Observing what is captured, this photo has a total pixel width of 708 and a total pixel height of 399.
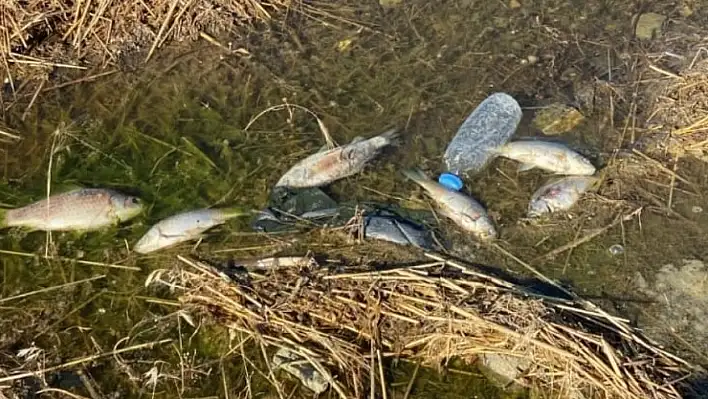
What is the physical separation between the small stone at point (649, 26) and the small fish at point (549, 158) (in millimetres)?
1427

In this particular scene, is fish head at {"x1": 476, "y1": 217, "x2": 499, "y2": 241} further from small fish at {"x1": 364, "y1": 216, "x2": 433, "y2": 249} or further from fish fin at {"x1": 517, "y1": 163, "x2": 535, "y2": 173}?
fish fin at {"x1": 517, "y1": 163, "x2": 535, "y2": 173}

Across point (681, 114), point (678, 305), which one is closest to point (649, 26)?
point (681, 114)

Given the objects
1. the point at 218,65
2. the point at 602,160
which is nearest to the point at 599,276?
the point at 602,160

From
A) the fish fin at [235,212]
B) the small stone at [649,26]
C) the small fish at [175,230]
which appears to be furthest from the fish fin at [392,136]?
the small stone at [649,26]

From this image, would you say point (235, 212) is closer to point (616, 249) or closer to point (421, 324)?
point (421, 324)

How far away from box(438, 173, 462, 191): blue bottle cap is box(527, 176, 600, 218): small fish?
41cm

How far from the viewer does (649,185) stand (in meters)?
4.69

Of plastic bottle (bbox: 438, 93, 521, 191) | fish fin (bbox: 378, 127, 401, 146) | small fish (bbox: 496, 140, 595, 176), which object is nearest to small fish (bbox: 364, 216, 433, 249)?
plastic bottle (bbox: 438, 93, 521, 191)

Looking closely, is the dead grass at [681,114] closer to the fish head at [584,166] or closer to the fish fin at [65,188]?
the fish head at [584,166]

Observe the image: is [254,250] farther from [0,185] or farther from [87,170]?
[0,185]

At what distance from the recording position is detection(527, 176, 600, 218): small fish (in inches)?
179

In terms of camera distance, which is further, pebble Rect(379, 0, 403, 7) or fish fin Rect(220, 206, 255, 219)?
pebble Rect(379, 0, 403, 7)

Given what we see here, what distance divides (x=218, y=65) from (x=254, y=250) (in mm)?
1776

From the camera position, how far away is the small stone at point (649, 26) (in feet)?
18.6
